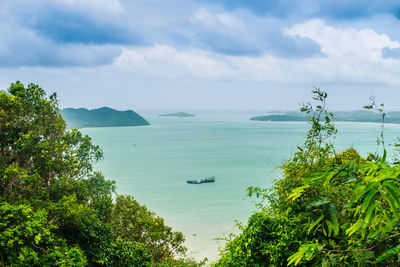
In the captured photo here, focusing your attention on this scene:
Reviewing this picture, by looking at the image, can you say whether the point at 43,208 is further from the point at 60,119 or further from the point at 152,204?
the point at 152,204

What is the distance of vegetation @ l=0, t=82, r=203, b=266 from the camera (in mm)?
5871

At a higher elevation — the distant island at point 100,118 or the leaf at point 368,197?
the distant island at point 100,118


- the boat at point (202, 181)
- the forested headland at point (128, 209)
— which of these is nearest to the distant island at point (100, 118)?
the boat at point (202, 181)

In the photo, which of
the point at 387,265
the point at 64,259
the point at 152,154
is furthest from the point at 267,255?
the point at 152,154

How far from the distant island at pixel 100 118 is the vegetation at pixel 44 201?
354ft

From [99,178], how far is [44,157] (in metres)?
4.58

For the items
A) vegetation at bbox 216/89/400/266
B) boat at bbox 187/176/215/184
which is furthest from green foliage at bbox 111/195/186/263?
boat at bbox 187/176/215/184

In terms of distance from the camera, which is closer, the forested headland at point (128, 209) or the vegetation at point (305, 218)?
the forested headland at point (128, 209)

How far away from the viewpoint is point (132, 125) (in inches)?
5285

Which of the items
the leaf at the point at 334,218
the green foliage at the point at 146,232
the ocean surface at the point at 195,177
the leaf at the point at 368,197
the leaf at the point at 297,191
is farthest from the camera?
the ocean surface at the point at 195,177

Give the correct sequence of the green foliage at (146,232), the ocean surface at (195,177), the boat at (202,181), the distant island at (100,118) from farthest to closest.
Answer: the distant island at (100,118), the boat at (202,181), the ocean surface at (195,177), the green foliage at (146,232)

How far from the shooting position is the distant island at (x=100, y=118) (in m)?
115

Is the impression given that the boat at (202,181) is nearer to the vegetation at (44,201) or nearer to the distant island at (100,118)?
the vegetation at (44,201)

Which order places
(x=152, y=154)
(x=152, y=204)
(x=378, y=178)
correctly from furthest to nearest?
(x=152, y=154)
(x=152, y=204)
(x=378, y=178)
